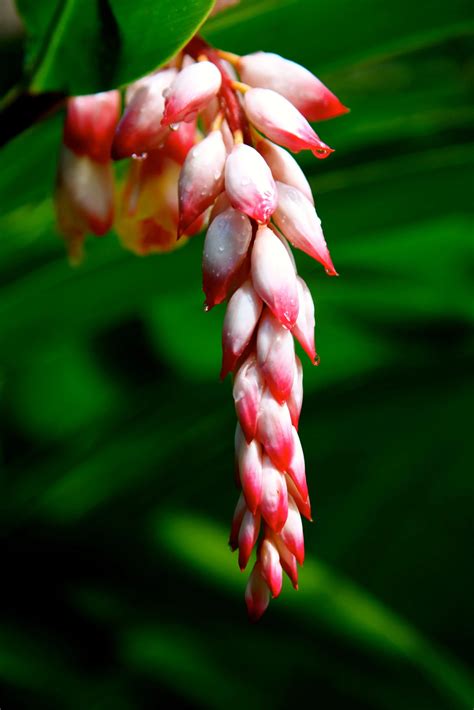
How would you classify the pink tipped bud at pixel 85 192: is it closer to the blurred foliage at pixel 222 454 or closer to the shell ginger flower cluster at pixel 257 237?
the shell ginger flower cluster at pixel 257 237

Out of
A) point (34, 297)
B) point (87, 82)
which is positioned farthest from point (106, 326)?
point (87, 82)

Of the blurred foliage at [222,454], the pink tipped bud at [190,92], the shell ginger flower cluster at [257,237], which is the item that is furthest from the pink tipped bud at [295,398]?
the blurred foliage at [222,454]

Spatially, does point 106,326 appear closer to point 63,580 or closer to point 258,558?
point 63,580

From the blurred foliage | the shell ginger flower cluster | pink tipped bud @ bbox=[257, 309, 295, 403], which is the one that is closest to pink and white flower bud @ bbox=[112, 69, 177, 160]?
the shell ginger flower cluster

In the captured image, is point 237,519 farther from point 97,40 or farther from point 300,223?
point 97,40

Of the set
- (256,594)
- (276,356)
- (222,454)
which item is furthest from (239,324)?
(222,454)

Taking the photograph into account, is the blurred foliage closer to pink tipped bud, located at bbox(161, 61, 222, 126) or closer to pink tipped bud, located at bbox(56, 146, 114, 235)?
pink tipped bud, located at bbox(56, 146, 114, 235)
